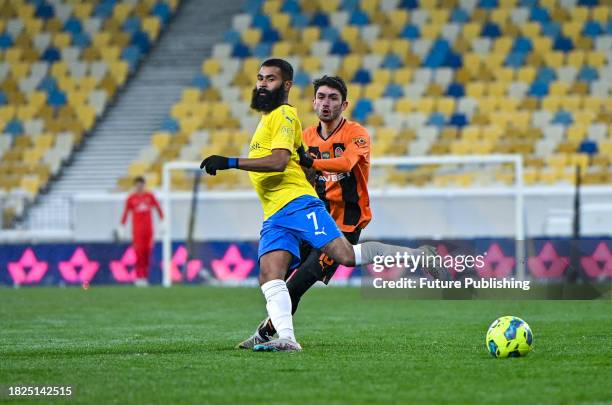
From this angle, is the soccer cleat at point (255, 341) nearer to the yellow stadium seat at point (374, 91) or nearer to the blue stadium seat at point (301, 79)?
the yellow stadium seat at point (374, 91)

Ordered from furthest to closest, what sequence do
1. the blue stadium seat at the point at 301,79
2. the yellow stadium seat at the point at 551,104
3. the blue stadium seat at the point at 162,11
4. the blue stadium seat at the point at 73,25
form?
the blue stadium seat at the point at 162,11, the blue stadium seat at the point at 73,25, the blue stadium seat at the point at 301,79, the yellow stadium seat at the point at 551,104

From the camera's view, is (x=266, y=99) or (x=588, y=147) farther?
(x=588, y=147)

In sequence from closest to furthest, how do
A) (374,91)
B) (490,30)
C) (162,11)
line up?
(374,91)
(490,30)
(162,11)

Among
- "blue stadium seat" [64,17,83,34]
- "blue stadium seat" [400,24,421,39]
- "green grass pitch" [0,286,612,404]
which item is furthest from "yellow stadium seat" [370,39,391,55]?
"green grass pitch" [0,286,612,404]

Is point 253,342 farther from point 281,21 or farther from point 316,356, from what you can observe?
point 281,21

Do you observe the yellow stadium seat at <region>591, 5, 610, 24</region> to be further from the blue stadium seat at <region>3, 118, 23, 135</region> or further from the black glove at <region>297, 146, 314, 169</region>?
the black glove at <region>297, 146, 314, 169</region>

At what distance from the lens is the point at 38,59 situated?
107 feet

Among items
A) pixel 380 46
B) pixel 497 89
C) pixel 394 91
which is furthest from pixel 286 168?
pixel 380 46

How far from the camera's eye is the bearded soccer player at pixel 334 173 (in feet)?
31.4

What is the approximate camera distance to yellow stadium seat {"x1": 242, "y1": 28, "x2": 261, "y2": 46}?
31.6 metres

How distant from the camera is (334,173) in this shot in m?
9.91

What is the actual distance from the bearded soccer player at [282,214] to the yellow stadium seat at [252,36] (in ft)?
75.0

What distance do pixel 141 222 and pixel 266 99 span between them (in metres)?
14.3

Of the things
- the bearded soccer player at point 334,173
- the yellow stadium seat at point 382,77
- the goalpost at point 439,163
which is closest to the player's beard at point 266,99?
the bearded soccer player at point 334,173
